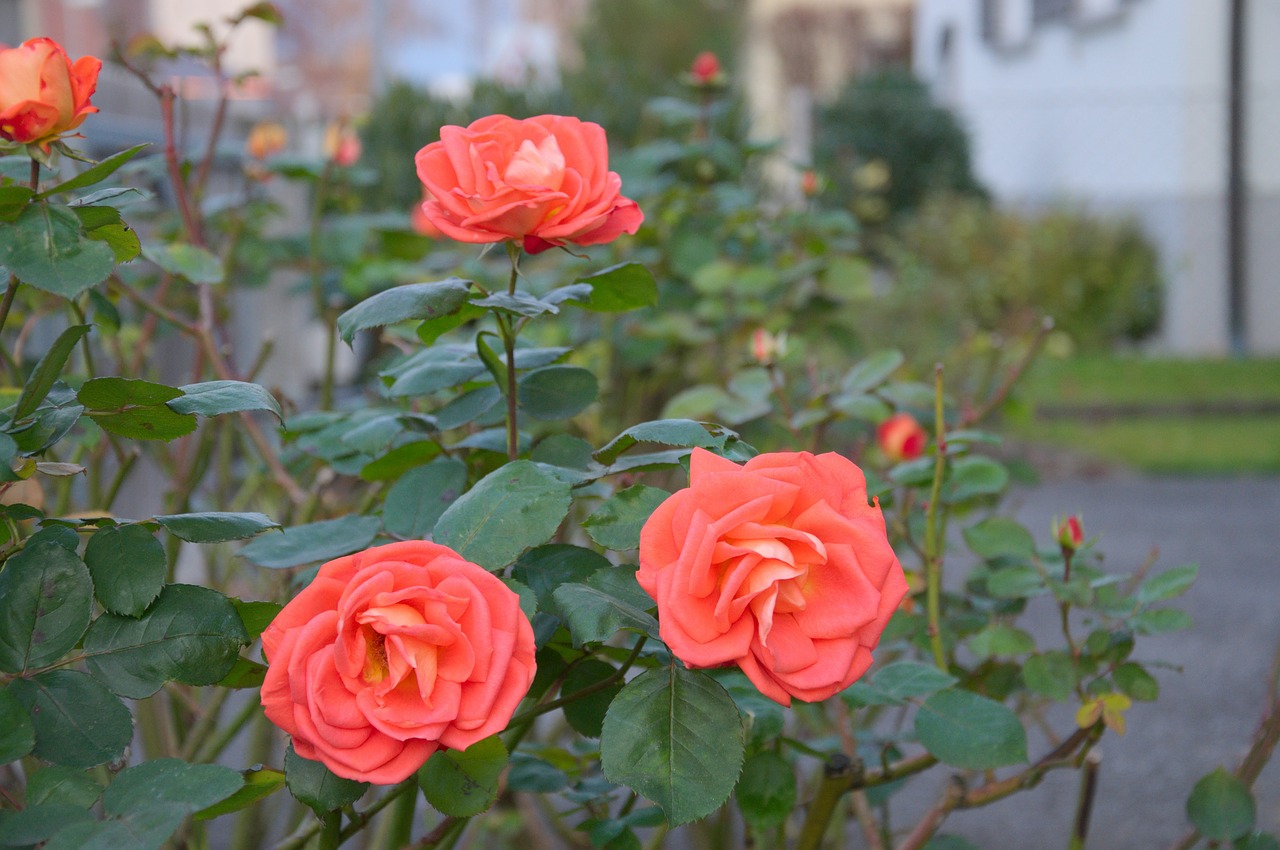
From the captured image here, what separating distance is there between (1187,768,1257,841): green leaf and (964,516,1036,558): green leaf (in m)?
A: 0.26

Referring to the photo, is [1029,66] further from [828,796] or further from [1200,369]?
[828,796]

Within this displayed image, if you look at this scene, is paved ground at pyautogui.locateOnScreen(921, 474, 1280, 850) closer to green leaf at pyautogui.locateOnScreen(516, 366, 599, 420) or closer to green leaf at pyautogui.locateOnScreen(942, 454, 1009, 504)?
green leaf at pyautogui.locateOnScreen(942, 454, 1009, 504)

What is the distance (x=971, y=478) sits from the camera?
47.4 inches

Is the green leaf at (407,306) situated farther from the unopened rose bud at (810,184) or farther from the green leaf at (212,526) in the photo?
the unopened rose bud at (810,184)

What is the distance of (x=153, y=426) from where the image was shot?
72 centimetres

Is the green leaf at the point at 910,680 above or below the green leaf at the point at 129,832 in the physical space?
below

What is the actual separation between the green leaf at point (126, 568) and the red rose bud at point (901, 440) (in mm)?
924

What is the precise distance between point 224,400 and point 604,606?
255 mm

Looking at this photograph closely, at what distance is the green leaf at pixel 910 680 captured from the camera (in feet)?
3.10

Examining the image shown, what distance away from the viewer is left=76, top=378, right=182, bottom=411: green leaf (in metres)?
0.70

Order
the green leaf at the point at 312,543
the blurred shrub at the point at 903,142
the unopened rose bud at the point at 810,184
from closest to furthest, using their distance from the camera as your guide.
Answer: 1. the green leaf at the point at 312,543
2. the unopened rose bud at the point at 810,184
3. the blurred shrub at the point at 903,142

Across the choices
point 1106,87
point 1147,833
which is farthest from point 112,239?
point 1106,87

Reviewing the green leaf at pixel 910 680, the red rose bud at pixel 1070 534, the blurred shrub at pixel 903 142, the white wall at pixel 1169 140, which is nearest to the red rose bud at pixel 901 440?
the red rose bud at pixel 1070 534

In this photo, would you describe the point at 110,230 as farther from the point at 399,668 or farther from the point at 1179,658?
the point at 1179,658
